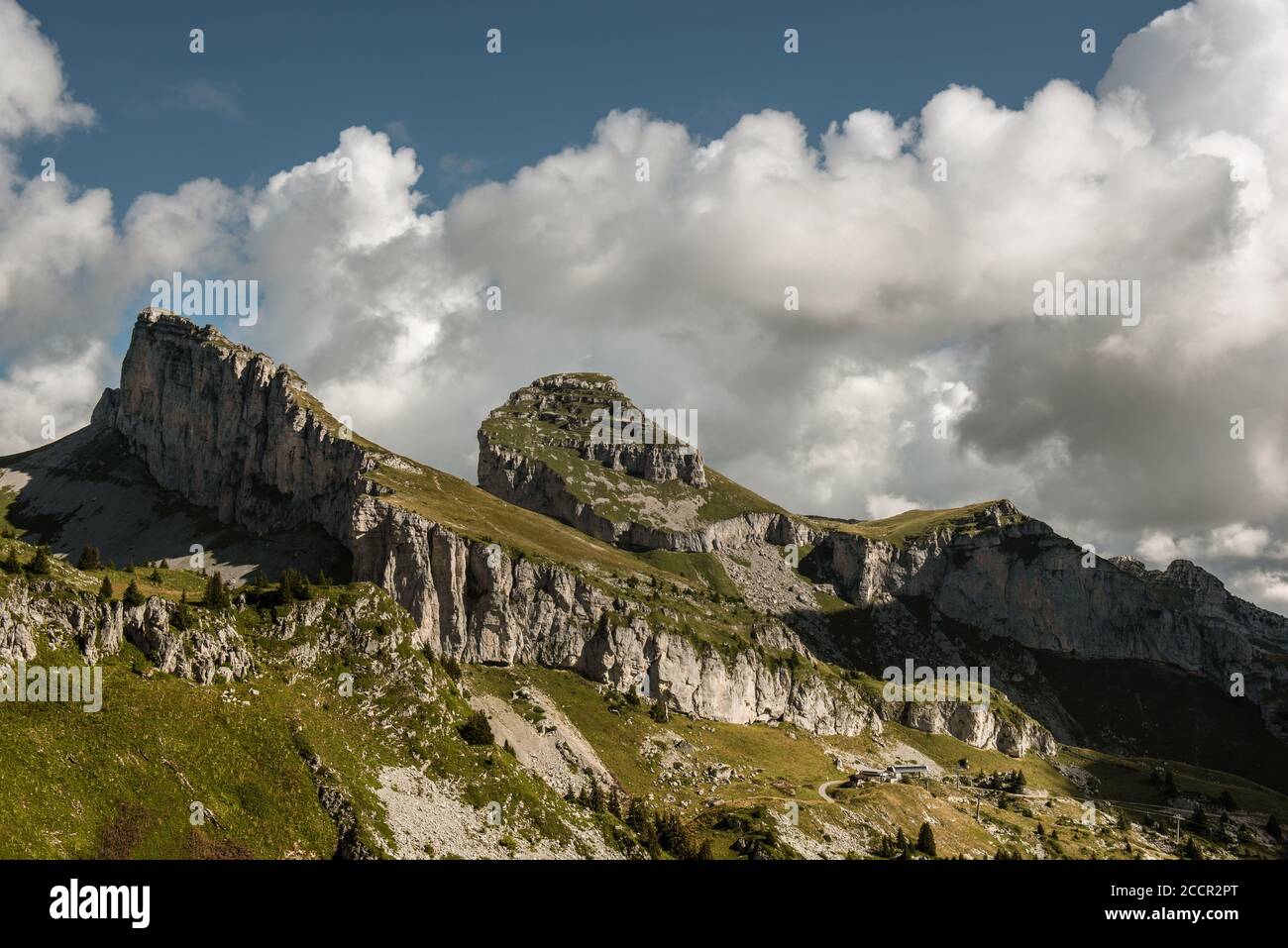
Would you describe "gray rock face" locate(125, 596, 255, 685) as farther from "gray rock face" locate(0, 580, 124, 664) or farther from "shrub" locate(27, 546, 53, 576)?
"shrub" locate(27, 546, 53, 576)

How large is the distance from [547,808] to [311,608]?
44.6 m

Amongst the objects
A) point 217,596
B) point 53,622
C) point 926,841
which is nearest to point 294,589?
point 217,596

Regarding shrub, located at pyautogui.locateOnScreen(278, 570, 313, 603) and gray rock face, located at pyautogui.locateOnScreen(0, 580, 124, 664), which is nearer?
gray rock face, located at pyautogui.locateOnScreen(0, 580, 124, 664)

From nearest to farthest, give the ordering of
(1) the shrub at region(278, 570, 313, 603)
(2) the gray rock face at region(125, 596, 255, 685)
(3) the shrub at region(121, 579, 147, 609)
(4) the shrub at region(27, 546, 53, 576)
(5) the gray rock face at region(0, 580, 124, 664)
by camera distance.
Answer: (5) the gray rock face at region(0, 580, 124, 664) → (2) the gray rock face at region(125, 596, 255, 685) → (3) the shrub at region(121, 579, 147, 609) → (4) the shrub at region(27, 546, 53, 576) → (1) the shrub at region(278, 570, 313, 603)

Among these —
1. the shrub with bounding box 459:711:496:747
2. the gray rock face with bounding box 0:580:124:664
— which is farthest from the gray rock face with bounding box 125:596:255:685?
the shrub with bounding box 459:711:496:747

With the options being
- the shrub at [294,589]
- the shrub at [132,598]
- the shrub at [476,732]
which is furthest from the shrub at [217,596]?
the shrub at [476,732]

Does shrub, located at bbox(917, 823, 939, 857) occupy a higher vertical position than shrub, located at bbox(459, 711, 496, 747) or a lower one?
lower

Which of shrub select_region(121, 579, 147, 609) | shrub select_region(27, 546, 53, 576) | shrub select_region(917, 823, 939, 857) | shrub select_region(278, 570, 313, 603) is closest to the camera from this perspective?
shrub select_region(121, 579, 147, 609)

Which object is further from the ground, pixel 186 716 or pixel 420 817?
pixel 186 716

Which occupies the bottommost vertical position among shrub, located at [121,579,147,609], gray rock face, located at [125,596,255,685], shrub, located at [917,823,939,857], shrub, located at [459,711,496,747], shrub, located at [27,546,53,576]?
shrub, located at [917,823,939,857]

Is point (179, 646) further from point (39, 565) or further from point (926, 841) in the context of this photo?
point (926, 841)
